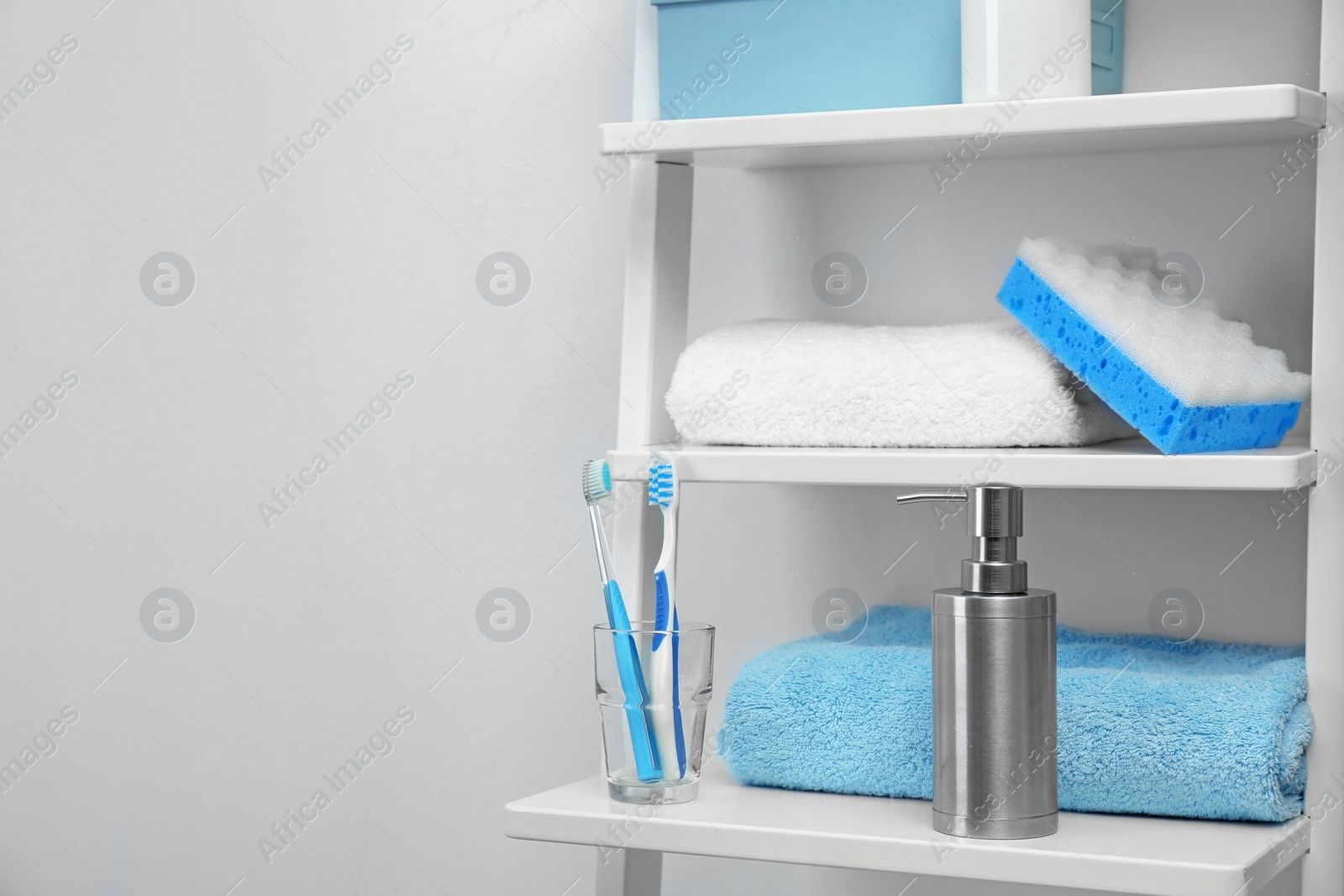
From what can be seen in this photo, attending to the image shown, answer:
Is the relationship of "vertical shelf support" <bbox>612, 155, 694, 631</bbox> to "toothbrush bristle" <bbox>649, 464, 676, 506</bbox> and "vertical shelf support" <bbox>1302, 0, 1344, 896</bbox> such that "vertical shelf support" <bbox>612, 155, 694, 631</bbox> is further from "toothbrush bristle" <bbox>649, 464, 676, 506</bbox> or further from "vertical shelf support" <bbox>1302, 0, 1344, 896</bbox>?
"vertical shelf support" <bbox>1302, 0, 1344, 896</bbox>

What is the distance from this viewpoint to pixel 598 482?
806 mm

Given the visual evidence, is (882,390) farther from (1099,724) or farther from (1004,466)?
(1099,724)

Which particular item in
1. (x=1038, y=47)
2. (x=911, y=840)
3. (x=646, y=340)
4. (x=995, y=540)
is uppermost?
(x=1038, y=47)

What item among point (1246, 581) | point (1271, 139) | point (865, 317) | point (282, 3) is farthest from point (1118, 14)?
point (282, 3)

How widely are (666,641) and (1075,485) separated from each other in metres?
0.24

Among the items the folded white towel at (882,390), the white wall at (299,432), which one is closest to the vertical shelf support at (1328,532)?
the folded white towel at (882,390)

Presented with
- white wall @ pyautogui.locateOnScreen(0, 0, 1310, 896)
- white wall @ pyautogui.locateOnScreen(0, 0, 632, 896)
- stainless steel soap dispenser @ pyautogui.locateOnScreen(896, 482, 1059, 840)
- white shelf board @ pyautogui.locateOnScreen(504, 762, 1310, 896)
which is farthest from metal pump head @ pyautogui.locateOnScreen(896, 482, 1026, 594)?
white wall @ pyautogui.locateOnScreen(0, 0, 632, 896)

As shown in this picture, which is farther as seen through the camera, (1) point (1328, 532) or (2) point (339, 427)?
(2) point (339, 427)

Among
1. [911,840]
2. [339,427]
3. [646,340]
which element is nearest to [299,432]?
[339,427]

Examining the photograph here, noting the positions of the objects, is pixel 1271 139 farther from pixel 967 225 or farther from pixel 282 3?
pixel 282 3

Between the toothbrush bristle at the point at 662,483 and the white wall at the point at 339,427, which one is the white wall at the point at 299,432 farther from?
the toothbrush bristle at the point at 662,483

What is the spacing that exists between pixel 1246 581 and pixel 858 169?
1.25ft

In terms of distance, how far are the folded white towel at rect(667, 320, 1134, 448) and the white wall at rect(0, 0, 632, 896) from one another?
219mm

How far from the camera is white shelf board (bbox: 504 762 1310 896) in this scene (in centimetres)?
63
